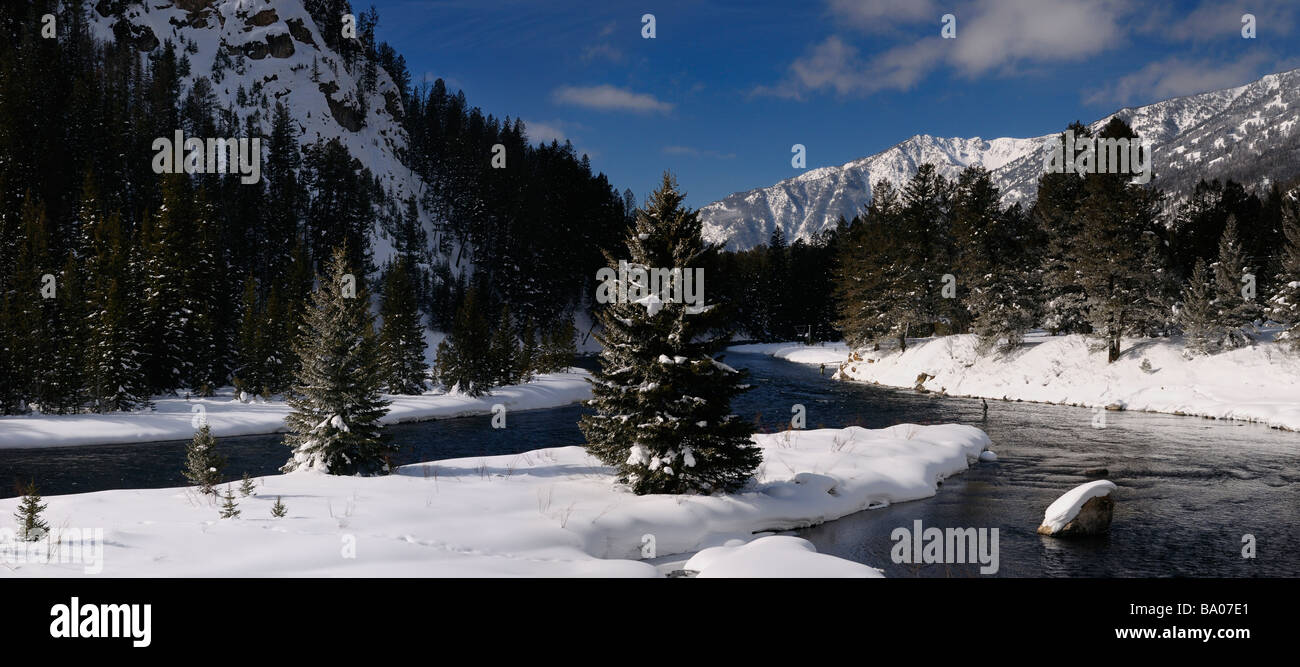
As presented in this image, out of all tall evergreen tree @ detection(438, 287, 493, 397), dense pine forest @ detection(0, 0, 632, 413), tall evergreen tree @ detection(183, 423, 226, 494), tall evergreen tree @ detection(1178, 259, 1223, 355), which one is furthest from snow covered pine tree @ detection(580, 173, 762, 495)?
tall evergreen tree @ detection(1178, 259, 1223, 355)

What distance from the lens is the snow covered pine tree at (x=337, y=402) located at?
16.8 m

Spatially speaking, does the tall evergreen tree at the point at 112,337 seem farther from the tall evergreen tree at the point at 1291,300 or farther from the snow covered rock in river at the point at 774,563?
the tall evergreen tree at the point at 1291,300

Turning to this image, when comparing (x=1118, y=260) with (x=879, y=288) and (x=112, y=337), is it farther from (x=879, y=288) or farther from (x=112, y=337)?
(x=112, y=337)

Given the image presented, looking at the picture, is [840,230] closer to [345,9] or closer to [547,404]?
[547,404]

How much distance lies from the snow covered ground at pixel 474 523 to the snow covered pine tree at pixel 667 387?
0.67m

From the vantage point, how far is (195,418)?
32.4 metres

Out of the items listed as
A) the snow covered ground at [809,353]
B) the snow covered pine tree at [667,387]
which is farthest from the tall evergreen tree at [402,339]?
the snow covered ground at [809,353]

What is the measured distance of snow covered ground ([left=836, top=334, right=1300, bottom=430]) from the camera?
3275 centimetres

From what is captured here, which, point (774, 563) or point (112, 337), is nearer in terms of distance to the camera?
point (774, 563)

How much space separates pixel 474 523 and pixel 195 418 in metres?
27.2

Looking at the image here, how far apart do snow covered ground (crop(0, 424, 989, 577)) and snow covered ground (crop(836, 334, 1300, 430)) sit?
23213 mm

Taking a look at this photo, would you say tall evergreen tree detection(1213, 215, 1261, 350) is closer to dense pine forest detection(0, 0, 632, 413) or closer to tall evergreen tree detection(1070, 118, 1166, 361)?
tall evergreen tree detection(1070, 118, 1166, 361)

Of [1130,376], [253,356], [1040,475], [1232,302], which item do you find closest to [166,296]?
[253,356]
